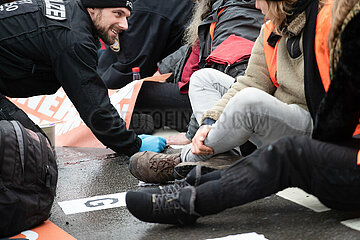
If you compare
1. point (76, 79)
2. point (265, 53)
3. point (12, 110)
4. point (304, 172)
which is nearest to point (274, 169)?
point (304, 172)

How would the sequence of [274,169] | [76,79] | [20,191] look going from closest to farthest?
[274,169] < [20,191] < [76,79]

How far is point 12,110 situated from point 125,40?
1.71 metres

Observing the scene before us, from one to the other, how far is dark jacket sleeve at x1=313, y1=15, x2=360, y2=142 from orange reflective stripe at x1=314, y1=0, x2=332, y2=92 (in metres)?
0.19

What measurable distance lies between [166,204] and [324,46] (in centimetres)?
80

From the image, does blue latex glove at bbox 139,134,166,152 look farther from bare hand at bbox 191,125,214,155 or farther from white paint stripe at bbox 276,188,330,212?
white paint stripe at bbox 276,188,330,212

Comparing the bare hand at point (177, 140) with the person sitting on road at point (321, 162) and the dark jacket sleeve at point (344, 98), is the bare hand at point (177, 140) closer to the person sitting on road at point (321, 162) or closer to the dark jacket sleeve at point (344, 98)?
the person sitting on road at point (321, 162)

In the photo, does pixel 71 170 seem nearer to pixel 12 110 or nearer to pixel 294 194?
pixel 12 110

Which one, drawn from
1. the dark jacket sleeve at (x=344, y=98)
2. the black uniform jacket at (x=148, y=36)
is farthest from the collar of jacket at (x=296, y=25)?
the black uniform jacket at (x=148, y=36)

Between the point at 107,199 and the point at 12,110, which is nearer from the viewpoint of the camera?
the point at 107,199

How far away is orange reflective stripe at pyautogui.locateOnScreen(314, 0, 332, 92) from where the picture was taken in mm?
1815

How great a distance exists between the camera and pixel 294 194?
2.13 metres

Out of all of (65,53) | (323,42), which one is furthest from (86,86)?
(323,42)

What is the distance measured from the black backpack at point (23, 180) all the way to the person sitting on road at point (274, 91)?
24.0 inches

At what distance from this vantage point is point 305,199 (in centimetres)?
204
